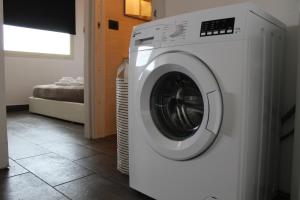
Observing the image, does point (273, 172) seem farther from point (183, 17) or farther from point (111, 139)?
point (111, 139)

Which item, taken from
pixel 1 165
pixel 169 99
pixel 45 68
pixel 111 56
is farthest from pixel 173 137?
pixel 45 68

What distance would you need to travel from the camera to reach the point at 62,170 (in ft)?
5.13

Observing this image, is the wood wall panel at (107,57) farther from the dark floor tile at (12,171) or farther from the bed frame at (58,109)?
the dark floor tile at (12,171)

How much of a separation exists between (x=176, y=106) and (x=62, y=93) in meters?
2.55

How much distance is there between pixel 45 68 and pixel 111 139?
2.89m

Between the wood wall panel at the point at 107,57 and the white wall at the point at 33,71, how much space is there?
254 cm

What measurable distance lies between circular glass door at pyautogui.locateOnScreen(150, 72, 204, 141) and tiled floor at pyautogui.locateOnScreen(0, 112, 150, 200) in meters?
0.41

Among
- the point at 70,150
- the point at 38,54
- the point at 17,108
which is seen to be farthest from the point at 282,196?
the point at 38,54

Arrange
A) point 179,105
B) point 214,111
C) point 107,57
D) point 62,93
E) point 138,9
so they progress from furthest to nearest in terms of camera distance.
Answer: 1. point 62,93
2. point 138,9
3. point 107,57
4. point 179,105
5. point 214,111

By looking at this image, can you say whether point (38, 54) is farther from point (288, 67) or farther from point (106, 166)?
point (288, 67)

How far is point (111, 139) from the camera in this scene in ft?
7.77

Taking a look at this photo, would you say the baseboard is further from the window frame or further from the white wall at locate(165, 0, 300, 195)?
the white wall at locate(165, 0, 300, 195)

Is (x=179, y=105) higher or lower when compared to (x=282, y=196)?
higher

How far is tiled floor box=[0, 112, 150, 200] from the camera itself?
4.13ft
